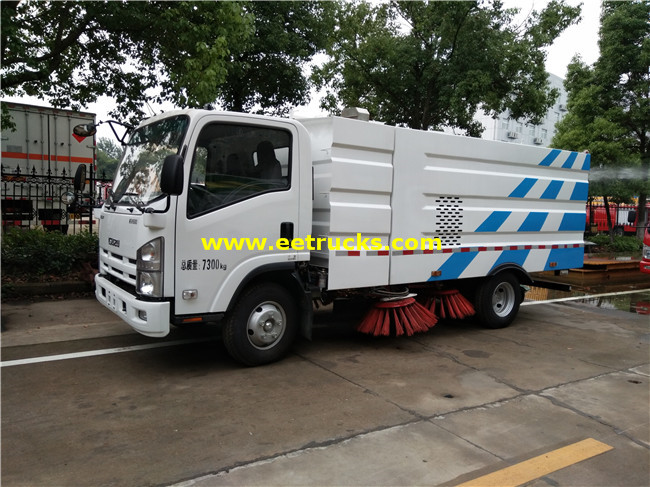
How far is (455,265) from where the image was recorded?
6199 millimetres

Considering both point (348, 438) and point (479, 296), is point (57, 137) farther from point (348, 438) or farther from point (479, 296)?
point (348, 438)

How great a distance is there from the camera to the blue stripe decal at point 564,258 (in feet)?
24.2

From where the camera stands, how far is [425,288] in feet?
21.6

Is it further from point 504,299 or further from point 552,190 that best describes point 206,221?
point 552,190

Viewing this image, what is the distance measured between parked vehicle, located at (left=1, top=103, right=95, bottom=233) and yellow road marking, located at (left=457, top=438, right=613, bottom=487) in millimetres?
12115

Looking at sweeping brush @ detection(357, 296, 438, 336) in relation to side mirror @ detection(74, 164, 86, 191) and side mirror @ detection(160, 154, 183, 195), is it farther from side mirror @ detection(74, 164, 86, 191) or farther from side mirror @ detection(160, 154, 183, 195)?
side mirror @ detection(74, 164, 86, 191)

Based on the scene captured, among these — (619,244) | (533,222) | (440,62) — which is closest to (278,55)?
(440,62)

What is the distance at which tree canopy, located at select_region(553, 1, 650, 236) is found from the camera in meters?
15.1

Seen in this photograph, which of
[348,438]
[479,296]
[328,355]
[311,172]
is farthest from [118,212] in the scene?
[479,296]

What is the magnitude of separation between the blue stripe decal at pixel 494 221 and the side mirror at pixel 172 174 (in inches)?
156

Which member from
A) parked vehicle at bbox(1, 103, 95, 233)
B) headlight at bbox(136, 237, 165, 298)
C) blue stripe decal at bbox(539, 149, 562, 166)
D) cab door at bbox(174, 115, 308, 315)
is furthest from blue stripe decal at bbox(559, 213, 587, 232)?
parked vehicle at bbox(1, 103, 95, 233)

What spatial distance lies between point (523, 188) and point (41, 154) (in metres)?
12.5

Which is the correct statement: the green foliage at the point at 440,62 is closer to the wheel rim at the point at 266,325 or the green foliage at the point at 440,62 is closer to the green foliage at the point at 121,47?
the green foliage at the point at 121,47

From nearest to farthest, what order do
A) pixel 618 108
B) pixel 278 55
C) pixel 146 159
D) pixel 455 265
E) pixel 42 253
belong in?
pixel 146 159 → pixel 455 265 → pixel 42 253 → pixel 278 55 → pixel 618 108
